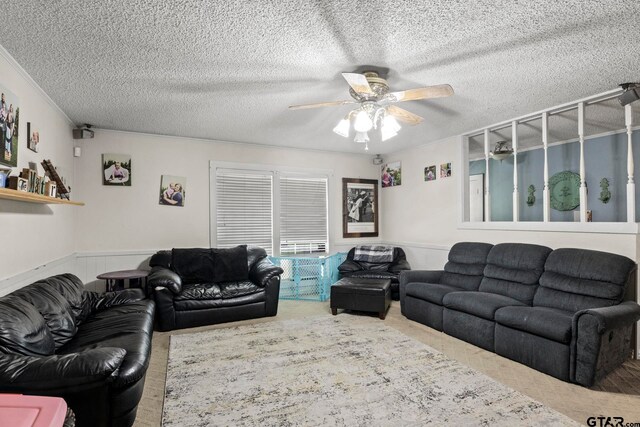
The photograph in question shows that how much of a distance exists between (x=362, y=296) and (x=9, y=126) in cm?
390

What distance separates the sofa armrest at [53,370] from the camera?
1.70 metres

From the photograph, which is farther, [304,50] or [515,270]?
[515,270]

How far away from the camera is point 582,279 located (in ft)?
10.6

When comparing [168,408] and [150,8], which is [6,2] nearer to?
[150,8]

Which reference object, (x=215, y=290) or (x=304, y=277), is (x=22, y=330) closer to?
(x=215, y=290)

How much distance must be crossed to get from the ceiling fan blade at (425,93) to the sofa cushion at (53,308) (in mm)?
3103

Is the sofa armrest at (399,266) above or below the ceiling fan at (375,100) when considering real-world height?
below

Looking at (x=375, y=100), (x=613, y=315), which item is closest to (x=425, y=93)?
(x=375, y=100)

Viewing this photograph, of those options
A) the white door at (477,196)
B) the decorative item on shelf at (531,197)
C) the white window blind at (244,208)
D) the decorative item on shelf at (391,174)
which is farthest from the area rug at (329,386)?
the white door at (477,196)

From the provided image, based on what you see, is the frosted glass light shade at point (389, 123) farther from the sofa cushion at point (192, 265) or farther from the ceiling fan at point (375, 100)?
the sofa cushion at point (192, 265)

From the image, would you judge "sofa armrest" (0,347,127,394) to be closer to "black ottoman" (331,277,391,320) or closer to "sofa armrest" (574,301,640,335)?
"black ottoman" (331,277,391,320)

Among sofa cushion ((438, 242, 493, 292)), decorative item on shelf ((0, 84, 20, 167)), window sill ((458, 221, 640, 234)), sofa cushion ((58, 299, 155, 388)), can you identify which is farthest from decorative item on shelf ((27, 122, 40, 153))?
window sill ((458, 221, 640, 234))

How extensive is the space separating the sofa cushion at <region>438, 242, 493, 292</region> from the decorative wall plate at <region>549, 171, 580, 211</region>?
2.36 metres

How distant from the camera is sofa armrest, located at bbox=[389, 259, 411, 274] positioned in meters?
5.58
